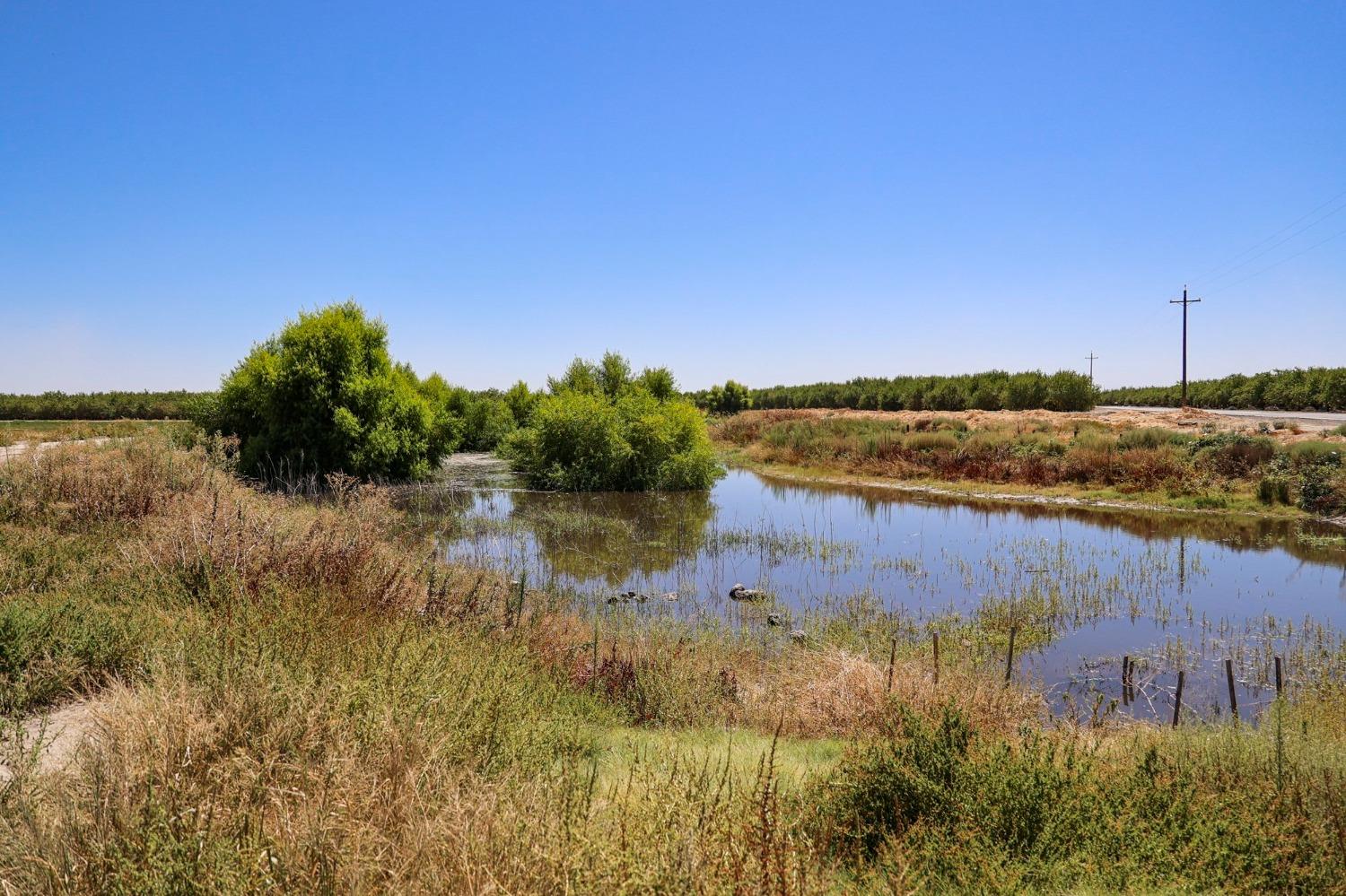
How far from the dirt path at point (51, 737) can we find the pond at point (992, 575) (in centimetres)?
723

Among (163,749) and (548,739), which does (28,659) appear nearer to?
(163,749)

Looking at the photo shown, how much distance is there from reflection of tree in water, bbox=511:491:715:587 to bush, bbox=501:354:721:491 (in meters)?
1.08

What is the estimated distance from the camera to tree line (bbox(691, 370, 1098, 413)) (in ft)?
156

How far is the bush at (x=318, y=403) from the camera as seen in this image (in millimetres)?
20516

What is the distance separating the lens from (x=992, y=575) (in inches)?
567

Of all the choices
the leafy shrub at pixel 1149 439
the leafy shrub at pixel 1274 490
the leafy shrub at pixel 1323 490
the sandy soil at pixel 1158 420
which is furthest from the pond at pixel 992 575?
the sandy soil at pixel 1158 420

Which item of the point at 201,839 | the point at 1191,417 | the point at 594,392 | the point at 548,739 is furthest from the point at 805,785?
the point at 1191,417

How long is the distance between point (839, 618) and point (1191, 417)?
3082 cm

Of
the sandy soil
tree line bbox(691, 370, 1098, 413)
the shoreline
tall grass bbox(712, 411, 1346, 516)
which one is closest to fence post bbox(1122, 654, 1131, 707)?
the shoreline

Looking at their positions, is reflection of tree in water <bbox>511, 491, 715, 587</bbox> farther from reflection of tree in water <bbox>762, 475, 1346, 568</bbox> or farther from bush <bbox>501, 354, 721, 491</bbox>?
reflection of tree in water <bbox>762, 475, 1346, 568</bbox>

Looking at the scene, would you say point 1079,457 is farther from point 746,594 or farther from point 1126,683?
point 1126,683

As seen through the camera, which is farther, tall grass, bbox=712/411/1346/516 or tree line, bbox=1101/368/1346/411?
tree line, bbox=1101/368/1346/411

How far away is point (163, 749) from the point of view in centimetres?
319

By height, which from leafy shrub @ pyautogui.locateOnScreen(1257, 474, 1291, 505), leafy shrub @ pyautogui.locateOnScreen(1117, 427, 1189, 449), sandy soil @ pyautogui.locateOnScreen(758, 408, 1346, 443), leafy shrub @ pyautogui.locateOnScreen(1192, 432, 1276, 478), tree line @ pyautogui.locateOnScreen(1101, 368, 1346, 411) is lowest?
leafy shrub @ pyautogui.locateOnScreen(1257, 474, 1291, 505)
